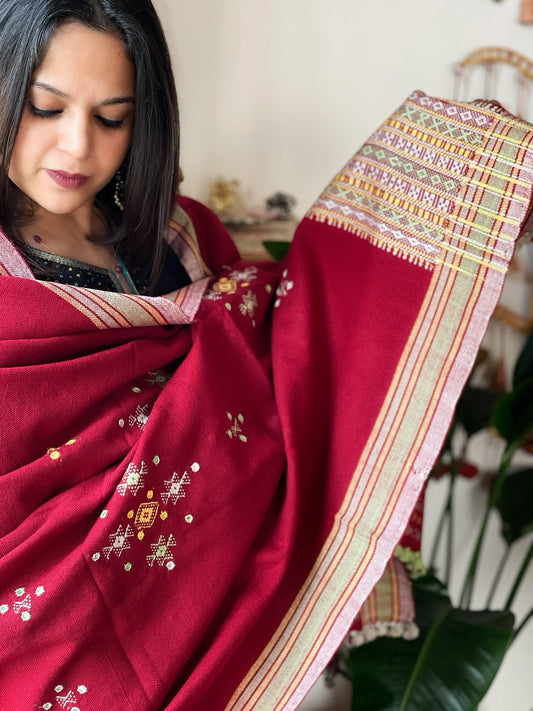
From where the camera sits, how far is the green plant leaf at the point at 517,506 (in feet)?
5.06

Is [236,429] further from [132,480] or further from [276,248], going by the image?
[276,248]

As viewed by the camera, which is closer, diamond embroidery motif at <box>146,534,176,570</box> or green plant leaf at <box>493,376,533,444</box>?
diamond embroidery motif at <box>146,534,176,570</box>

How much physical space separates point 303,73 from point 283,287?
81 centimetres

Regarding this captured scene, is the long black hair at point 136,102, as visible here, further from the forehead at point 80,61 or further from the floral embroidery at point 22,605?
the floral embroidery at point 22,605

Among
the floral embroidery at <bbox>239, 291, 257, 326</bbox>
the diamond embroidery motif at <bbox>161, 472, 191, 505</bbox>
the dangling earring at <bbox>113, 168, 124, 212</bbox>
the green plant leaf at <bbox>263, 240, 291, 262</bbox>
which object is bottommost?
the diamond embroidery motif at <bbox>161, 472, 191, 505</bbox>

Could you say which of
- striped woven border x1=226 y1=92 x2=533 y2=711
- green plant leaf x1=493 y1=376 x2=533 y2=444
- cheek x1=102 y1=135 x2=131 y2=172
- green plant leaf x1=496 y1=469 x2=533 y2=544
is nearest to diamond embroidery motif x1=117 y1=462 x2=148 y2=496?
striped woven border x1=226 y1=92 x2=533 y2=711

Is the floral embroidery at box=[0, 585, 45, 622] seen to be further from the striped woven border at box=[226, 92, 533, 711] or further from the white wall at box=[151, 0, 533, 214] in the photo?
the white wall at box=[151, 0, 533, 214]

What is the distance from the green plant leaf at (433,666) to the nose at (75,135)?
2.76 ft

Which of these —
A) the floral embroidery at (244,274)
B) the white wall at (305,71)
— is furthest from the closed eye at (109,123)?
the white wall at (305,71)

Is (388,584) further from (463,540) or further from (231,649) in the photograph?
(463,540)

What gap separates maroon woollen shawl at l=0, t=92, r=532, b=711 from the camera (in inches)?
30.0

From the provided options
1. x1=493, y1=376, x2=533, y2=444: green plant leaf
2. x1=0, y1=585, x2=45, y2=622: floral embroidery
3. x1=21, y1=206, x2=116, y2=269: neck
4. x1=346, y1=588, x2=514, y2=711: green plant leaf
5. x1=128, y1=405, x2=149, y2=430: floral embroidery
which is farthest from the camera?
x1=493, y1=376, x2=533, y2=444: green plant leaf

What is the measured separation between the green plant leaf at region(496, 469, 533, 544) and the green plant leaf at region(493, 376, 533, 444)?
23 centimetres

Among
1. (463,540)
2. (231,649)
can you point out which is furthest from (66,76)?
(463,540)
